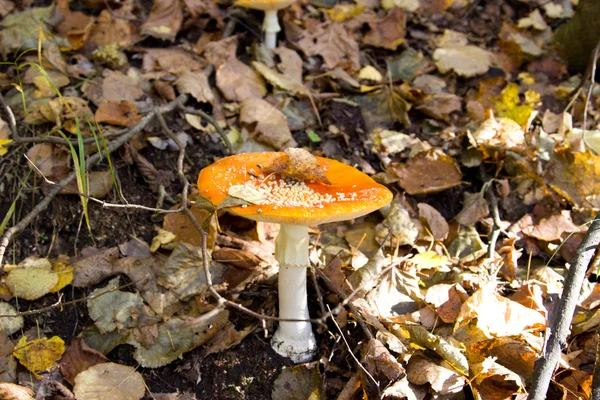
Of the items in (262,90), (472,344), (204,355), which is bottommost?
(204,355)

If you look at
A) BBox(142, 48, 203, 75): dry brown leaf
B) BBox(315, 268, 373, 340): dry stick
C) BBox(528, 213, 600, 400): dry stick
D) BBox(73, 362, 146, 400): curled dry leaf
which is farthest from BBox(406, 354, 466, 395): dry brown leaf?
BBox(142, 48, 203, 75): dry brown leaf

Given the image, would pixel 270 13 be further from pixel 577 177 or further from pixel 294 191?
pixel 577 177

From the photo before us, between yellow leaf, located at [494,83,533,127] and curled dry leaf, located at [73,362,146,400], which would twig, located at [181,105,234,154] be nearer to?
curled dry leaf, located at [73,362,146,400]

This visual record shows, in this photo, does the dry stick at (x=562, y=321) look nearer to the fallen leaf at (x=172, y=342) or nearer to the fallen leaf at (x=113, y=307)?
the fallen leaf at (x=172, y=342)

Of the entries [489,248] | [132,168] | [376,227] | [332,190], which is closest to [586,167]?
[489,248]

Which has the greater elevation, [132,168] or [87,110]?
[87,110]

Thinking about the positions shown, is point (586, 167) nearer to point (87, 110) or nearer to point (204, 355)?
point (204, 355)
